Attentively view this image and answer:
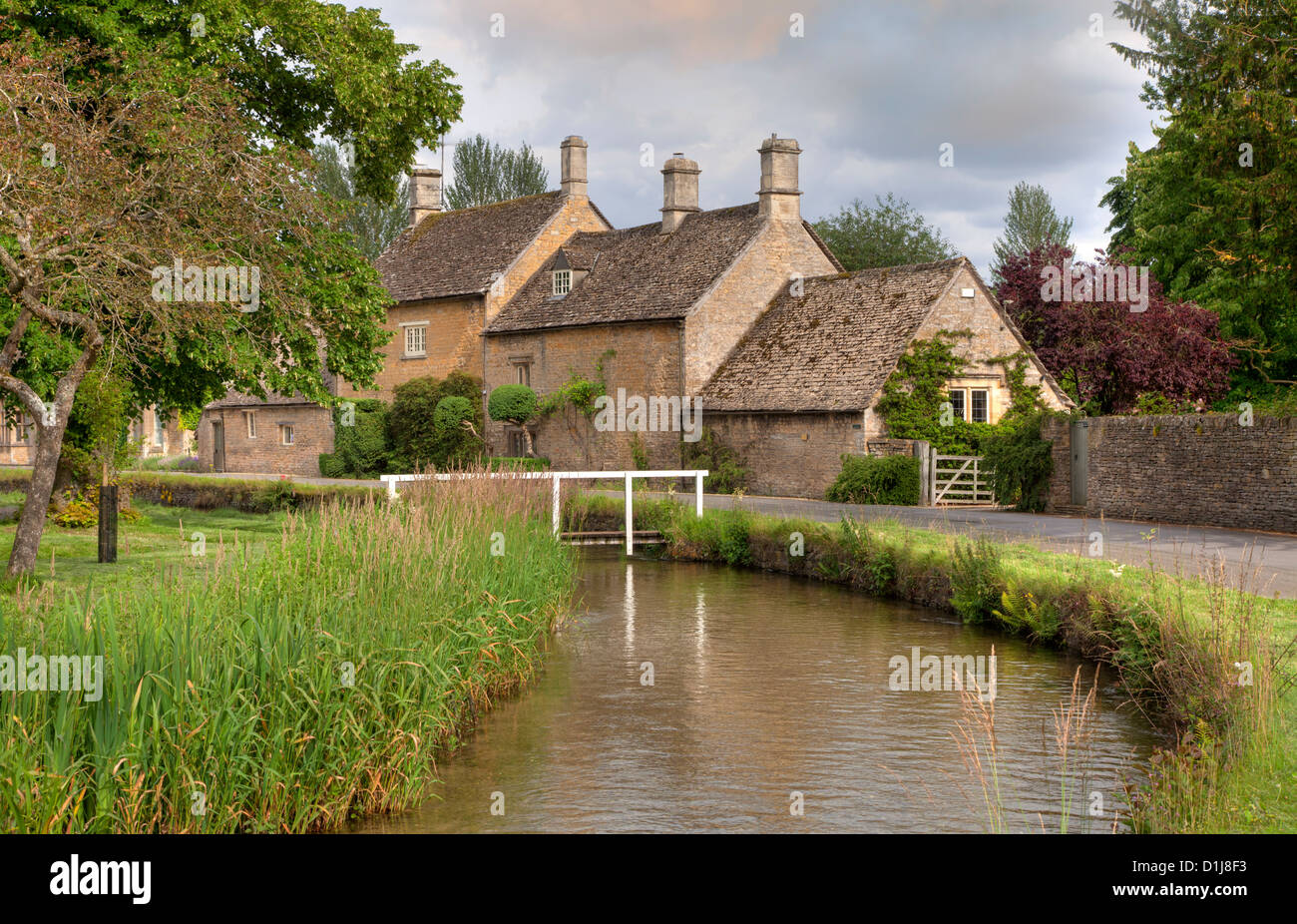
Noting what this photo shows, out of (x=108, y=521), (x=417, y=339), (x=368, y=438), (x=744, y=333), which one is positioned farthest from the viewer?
(x=417, y=339)

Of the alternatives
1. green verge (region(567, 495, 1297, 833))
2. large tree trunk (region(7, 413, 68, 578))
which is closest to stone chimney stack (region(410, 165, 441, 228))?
green verge (region(567, 495, 1297, 833))

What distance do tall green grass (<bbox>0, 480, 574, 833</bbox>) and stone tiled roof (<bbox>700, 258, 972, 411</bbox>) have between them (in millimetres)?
22440

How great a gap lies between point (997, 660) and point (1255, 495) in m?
11.4

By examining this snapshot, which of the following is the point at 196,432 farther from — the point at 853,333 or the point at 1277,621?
the point at 1277,621

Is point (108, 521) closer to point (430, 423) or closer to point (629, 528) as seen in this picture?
point (629, 528)

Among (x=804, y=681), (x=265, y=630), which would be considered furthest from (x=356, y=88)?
(x=265, y=630)

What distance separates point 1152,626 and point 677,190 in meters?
33.5

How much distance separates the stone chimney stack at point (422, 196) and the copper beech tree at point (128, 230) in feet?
110

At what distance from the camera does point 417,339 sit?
47.4 metres

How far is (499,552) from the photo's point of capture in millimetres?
13484

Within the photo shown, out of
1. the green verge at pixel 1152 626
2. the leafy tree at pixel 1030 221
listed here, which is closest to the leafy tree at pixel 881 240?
the leafy tree at pixel 1030 221

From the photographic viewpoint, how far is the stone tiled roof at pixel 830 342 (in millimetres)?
33000

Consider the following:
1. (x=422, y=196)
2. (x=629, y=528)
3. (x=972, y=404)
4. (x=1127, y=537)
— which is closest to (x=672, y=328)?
(x=972, y=404)
